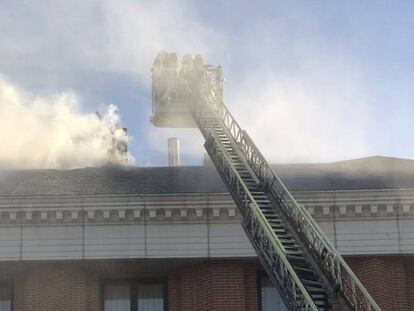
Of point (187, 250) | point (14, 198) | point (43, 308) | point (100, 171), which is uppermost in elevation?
point (100, 171)

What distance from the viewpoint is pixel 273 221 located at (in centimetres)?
1463

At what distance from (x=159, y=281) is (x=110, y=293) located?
121 cm

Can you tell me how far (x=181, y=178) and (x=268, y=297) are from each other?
14.6 feet

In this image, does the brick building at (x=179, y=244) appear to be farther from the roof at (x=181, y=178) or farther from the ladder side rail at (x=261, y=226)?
the ladder side rail at (x=261, y=226)

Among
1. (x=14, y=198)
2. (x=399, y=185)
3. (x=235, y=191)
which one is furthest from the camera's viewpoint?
(x=399, y=185)

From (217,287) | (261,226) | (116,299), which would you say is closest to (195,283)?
(217,287)

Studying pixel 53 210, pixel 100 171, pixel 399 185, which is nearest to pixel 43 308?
pixel 53 210

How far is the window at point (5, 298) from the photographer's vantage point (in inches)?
803

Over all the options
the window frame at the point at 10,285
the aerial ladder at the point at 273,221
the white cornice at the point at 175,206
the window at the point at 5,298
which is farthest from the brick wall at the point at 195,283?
the aerial ladder at the point at 273,221

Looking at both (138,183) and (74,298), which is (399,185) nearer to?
(138,183)

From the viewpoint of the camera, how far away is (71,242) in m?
19.8

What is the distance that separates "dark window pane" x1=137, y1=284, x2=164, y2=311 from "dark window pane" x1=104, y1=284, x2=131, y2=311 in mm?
289

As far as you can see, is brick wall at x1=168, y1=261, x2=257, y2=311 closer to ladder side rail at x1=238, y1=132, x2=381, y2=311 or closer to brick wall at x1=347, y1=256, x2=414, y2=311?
brick wall at x1=347, y1=256, x2=414, y2=311

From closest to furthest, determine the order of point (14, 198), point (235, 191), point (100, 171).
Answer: point (235, 191) < point (14, 198) < point (100, 171)
